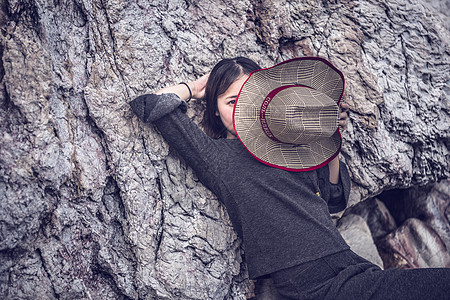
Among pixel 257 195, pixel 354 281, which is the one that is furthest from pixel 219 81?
pixel 354 281

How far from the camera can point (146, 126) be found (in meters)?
2.21

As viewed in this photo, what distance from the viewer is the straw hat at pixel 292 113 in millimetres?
1863

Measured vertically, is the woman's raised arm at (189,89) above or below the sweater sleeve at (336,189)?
above

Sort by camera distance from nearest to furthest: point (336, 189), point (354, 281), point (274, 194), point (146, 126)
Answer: point (354, 281) < point (274, 194) < point (146, 126) < point (336, 189)

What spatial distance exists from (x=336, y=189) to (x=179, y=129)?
1183 millimetres

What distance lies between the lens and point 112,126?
6.99 ft

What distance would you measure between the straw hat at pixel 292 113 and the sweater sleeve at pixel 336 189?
19cm

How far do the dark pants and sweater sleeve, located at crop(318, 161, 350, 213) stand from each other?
0.45 metres

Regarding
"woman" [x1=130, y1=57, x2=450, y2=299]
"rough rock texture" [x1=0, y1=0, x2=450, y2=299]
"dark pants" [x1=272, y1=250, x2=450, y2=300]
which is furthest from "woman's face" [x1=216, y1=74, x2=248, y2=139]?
"dark pants" [x1=272, y1=250, x2=450, y2=300]

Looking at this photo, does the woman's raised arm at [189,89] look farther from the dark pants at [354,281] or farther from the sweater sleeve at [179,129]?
the dark pants at [354,281]

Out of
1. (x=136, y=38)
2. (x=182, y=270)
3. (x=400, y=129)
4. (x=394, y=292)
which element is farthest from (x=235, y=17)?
(x=394, y=292)

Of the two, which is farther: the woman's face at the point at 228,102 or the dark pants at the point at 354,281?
the woman's face at the point at 228,102

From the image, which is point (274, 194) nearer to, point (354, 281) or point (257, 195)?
point (257, 195)

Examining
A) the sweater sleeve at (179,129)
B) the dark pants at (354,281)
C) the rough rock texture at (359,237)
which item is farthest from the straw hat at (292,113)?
the rough rock texture at (359,237)
